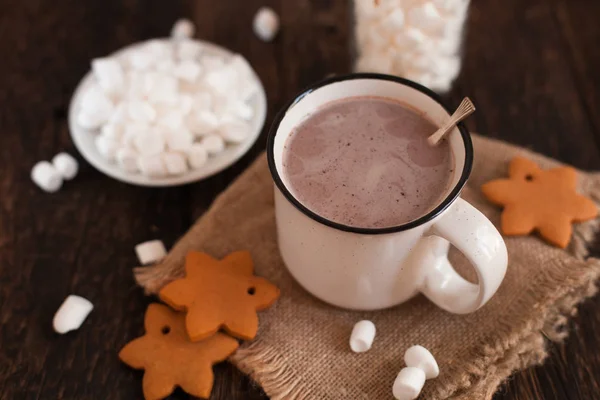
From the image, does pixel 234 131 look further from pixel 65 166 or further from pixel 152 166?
pixel 65 166

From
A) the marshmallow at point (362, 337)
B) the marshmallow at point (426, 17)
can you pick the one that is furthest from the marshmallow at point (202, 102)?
the marshmallow at point (362, 337)

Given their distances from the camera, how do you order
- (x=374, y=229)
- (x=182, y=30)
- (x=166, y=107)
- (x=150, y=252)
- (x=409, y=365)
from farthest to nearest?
1. (x=182, y=30)
2. (x=166, y=107)
3. (x=150, y=252)
4. (x=409, y=365)
5. (x=374, y=229)

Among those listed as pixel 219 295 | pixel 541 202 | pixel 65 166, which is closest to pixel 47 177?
pixel 65 166

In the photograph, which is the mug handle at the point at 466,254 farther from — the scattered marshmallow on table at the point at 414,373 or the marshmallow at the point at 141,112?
the marshmallow at the point at 141,112

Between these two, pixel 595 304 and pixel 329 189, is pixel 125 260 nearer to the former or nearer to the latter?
pixel 329 189

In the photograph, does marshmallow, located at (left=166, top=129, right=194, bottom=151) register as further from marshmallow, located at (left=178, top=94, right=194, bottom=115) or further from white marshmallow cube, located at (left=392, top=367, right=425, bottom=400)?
white marshmallow cube, located at (left=392, top=367, right=425, bottom=400)

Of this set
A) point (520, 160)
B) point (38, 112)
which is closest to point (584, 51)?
point (520, 160)
